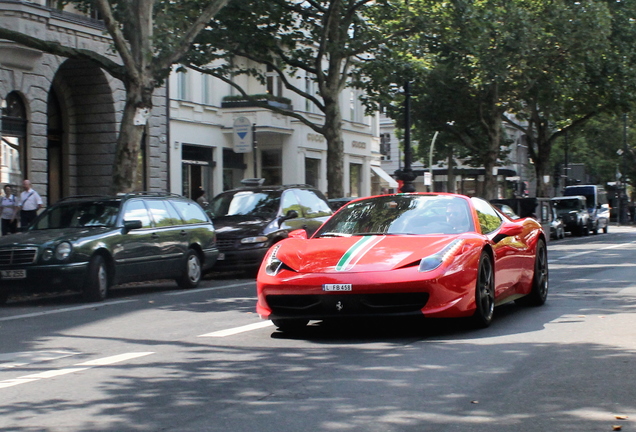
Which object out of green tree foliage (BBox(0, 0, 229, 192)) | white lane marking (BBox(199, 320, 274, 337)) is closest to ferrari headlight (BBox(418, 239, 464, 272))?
white lane marking (BBox(199, 320, 274, 337))

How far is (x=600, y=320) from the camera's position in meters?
9.89

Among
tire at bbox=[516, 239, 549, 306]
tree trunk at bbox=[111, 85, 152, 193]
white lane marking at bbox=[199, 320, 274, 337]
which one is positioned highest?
tree trunk at bbox=[111, 85, 152, 193]

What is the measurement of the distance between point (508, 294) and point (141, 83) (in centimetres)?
1018

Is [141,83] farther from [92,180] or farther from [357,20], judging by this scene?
[357,20]

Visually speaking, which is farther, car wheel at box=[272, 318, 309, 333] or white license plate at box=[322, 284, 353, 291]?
car wheel at box=[272, 318, 309, 333]

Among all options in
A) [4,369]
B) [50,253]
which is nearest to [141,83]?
[50,253]

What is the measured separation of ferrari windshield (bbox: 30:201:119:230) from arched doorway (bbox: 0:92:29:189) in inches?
382

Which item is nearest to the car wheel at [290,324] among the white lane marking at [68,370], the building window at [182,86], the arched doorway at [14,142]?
the white lane marking at [68,370]

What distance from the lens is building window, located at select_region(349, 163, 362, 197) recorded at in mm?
50047

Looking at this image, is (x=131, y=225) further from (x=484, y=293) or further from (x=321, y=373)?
(x=321, y=373)

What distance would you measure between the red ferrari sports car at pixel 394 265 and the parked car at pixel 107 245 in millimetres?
4637

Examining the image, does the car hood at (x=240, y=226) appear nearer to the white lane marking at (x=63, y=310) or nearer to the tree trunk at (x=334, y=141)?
the white lane marking at (x=63, y=310)

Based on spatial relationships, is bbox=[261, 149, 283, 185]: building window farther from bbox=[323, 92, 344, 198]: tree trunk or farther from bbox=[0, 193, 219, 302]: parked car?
bbox=[0, 193, 219, 302]: parked car

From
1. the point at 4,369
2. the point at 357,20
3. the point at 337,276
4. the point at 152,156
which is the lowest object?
the point at 4,369
